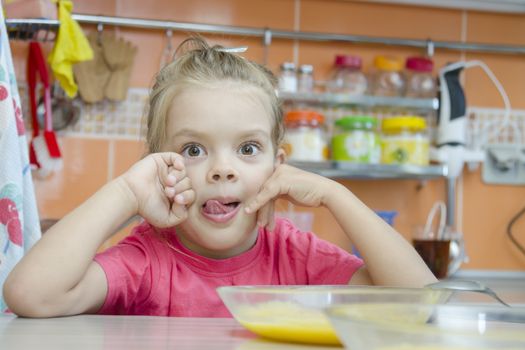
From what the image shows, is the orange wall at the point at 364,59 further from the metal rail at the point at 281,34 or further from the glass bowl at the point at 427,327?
the glass bowl at the point at 427,327

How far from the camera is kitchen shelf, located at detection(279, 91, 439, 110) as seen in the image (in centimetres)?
179

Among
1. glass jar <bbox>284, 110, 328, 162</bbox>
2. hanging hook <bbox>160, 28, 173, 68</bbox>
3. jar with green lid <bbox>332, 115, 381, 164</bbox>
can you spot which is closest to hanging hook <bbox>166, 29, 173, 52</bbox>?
hanging hook <bbox>160, 28, 173, 68</bbox>

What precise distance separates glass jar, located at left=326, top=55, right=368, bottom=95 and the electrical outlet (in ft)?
1.30

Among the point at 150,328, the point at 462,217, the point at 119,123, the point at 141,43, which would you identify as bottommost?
the point at 462,217

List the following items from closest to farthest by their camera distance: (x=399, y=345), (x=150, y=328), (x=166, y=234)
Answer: (x=399, y=345) → (x=150, y=328) → (x=166, y=234)

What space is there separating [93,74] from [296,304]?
1329mm

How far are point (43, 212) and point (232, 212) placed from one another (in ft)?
3.20

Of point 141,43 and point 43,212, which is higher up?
point 141,43

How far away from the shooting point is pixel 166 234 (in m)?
1.01

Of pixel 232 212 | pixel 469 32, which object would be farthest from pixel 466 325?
pixel 469 32

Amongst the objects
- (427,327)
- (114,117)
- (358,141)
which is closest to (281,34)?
(358,141)

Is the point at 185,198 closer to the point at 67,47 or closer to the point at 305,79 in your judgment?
the point at 67,47

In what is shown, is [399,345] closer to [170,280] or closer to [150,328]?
[150,328]

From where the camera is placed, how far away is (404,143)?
180 cm
